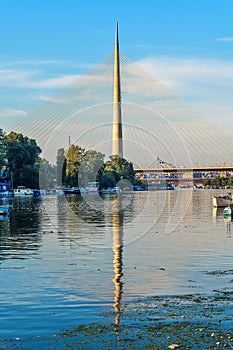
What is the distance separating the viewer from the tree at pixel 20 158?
17100 cm

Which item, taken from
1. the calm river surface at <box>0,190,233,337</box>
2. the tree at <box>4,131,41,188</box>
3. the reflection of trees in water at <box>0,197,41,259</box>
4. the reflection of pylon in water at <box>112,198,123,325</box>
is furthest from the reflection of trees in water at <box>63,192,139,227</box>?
the tree at <box>4,131,41,188</box>

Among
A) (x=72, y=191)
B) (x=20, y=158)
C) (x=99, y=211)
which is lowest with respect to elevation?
(x=99, y=211)

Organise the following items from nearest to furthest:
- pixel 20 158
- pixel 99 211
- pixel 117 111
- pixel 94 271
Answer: pixel 94 271 → pixel 99 211 → pixel 117 111 → pixel 20 158

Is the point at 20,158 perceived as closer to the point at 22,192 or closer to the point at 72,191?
the point at 22,192

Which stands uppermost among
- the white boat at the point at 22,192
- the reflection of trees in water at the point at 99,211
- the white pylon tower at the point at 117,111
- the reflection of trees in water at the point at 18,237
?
the white pylon tower at the point at 117,111

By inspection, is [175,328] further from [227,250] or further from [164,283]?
[227,250]

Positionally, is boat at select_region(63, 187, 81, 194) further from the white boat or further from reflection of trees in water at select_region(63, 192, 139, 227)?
reflection of trees in water at select_region(63, 192, 139, 227)

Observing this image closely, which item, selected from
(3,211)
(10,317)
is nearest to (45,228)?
(3,211)

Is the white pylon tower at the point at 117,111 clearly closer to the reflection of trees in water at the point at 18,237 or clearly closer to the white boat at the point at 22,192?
the white boat at the point at 22,192

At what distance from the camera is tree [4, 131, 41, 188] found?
17100 centimetres

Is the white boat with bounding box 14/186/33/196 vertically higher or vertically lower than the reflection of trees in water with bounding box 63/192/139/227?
higher

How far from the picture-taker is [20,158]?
171 meters

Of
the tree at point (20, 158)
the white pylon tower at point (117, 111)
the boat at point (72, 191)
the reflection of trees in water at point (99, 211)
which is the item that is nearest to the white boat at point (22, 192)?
the tree at point (20, 158)

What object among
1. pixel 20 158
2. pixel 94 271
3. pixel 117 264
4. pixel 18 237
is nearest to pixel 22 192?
pixel 20 158
